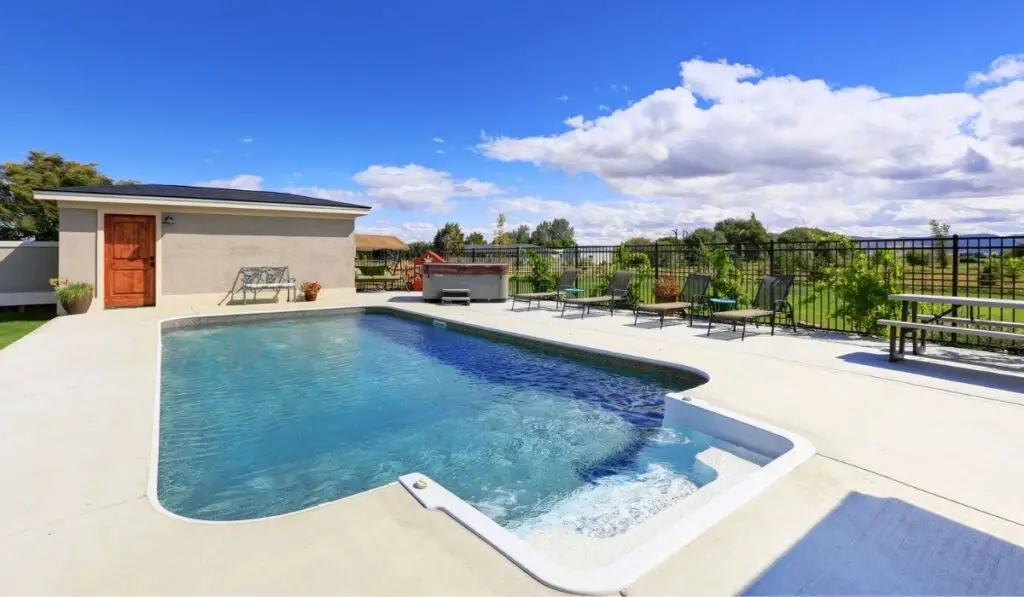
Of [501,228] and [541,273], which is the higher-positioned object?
[501,228]

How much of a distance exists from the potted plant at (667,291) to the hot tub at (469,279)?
179 inches

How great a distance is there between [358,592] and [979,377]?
6.54 metres

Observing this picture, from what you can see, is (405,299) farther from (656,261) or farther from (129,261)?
(656,261)

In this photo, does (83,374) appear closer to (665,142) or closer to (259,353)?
(259,353)

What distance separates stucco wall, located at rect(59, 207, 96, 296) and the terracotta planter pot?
591 mm

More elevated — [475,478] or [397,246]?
[397,246]

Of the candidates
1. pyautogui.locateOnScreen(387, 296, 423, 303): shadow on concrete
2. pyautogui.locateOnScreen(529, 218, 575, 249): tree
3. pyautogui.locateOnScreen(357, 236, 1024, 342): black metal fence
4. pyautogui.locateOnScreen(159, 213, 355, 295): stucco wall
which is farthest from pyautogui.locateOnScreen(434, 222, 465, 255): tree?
pyautogui.locateOnScreen(387, 296, 423, 303): shadow on concrete

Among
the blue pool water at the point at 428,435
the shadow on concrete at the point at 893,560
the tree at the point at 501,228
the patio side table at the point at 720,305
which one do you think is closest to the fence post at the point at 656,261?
the patio side table at the point at 720,305

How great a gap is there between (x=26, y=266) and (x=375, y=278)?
8.73 meters

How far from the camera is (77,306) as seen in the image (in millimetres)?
10516

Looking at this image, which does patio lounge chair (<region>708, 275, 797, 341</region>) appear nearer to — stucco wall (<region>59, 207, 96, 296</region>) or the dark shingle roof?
the dark shingle roof

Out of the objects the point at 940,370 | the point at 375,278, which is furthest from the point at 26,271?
the point at 940,370

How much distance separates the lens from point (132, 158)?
21438 mm

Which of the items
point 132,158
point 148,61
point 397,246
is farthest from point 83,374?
point 132,158
